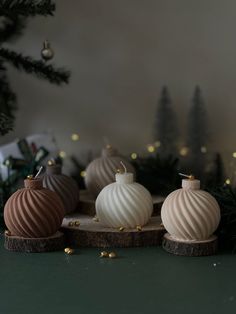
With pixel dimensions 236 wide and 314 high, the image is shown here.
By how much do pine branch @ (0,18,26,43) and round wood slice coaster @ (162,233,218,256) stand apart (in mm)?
675

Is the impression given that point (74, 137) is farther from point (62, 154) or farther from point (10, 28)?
point (10, 28)

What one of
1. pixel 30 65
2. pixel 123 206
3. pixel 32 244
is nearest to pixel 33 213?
pixel 32 244

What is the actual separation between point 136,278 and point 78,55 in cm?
76

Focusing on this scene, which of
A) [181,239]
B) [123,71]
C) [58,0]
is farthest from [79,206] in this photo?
[58,0]

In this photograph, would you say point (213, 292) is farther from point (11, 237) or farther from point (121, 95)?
point (121, 95)

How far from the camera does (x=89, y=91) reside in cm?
157

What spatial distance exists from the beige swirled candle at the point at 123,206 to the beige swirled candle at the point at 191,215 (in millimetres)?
66

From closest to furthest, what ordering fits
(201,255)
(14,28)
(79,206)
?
(201,255) < (79,206) < (14,28)

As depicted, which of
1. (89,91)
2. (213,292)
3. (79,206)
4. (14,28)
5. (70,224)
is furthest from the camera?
(89,91)

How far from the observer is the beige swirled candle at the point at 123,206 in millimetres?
1100

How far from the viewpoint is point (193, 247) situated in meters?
Answer: 1.03

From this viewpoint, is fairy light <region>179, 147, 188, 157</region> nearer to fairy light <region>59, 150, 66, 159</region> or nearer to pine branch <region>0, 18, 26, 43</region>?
fairy light <region>59, 150, 66, 159</region>

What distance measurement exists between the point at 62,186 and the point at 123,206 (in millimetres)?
167

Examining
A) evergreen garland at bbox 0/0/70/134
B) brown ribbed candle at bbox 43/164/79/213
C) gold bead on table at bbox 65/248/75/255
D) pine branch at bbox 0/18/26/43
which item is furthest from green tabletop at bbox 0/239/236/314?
pine branch at bbox 0/18/26/43
